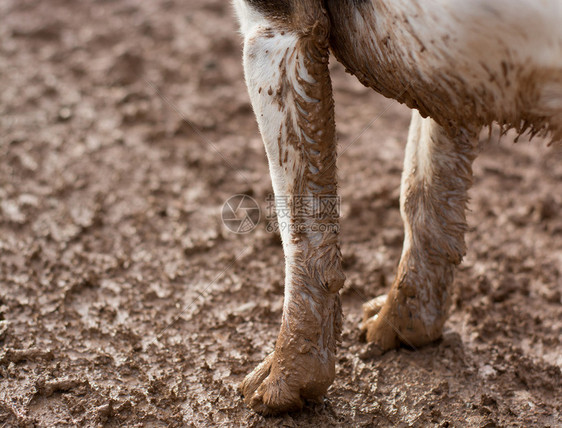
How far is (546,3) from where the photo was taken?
1.38 metres

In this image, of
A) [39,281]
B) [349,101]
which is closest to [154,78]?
[349,101]

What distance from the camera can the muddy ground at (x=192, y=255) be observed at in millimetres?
1994

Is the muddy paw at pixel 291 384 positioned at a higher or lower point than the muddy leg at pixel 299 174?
lower

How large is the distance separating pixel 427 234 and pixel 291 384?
0.71 meters

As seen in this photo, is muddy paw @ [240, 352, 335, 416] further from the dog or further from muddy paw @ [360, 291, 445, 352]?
muddy paw @ [360, 291, 445, 352]

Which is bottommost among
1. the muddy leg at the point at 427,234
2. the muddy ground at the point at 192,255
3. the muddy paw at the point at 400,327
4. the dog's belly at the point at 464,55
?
the muddy ground at the point at 192,255

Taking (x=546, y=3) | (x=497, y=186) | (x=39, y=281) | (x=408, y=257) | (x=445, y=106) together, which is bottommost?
(x=39, y=281)

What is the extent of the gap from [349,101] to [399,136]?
482 millimetres

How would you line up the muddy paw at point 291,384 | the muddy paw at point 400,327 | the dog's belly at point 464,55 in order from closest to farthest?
1. the dog's belly at point 464,55
2. the muddy paw at point 291,384
3. the muddy paw at point 400,327

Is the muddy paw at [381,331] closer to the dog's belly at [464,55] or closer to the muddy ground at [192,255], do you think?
the muddy ground at [192,255]

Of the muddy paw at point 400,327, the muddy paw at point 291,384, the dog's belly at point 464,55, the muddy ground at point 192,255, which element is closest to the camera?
the dog's belly at point 464,55

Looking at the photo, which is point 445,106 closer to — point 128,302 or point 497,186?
point 128,302

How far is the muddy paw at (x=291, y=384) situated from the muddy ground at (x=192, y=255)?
0.19ft

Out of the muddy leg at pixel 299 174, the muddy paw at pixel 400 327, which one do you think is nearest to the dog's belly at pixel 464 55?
the muddy leg at pixel 299 174
